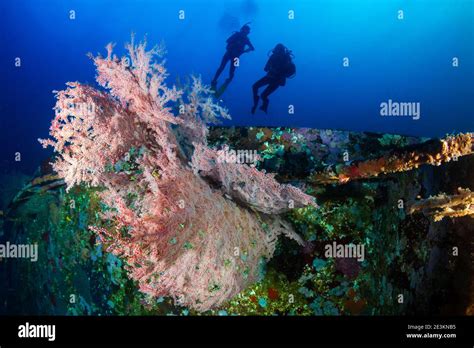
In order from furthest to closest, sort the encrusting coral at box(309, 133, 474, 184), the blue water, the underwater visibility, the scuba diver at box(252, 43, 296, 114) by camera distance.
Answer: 1. the blue water
2. the scuba diver at box(252, 43, 296, 114)
3. the underwater visibility
4. the encrusting coral at box(309, 133, 474, 184)

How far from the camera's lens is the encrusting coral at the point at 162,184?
2.66m

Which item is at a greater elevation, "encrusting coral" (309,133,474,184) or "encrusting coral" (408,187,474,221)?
"encrusting coral" (309,133,474,184)

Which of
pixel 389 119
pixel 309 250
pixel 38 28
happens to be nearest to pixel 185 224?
pixel 309 250

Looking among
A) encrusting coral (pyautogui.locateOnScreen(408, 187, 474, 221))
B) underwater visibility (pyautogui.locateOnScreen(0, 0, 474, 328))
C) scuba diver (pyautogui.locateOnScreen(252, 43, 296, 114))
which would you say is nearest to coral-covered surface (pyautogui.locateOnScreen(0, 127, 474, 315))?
underwater visibility (pyautogui.locateOnScreen(0, 0, 474, 328))

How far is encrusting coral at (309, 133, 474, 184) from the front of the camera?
7.32ft

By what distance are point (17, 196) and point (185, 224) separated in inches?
80.9

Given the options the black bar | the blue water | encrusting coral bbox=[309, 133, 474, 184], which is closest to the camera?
encrusting coral bbox=[309, 133, 474, 184]

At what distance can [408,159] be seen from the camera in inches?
91.8

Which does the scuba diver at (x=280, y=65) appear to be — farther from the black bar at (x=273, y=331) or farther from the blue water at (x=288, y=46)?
the blue water at (x=288, y=46)

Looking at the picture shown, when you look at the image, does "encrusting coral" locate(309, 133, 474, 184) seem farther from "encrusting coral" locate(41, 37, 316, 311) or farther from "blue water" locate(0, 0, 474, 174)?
"blue water" locate(0, 0, 474, 174)

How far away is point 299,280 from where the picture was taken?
291 cm

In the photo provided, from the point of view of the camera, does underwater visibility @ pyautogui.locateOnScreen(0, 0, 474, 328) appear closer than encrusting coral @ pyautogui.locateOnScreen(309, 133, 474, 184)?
No

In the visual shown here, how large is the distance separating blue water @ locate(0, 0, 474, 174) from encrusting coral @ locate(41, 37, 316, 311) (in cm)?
5479

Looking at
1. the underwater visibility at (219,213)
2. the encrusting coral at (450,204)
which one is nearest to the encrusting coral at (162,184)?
the underwater visibility at (219,213)
